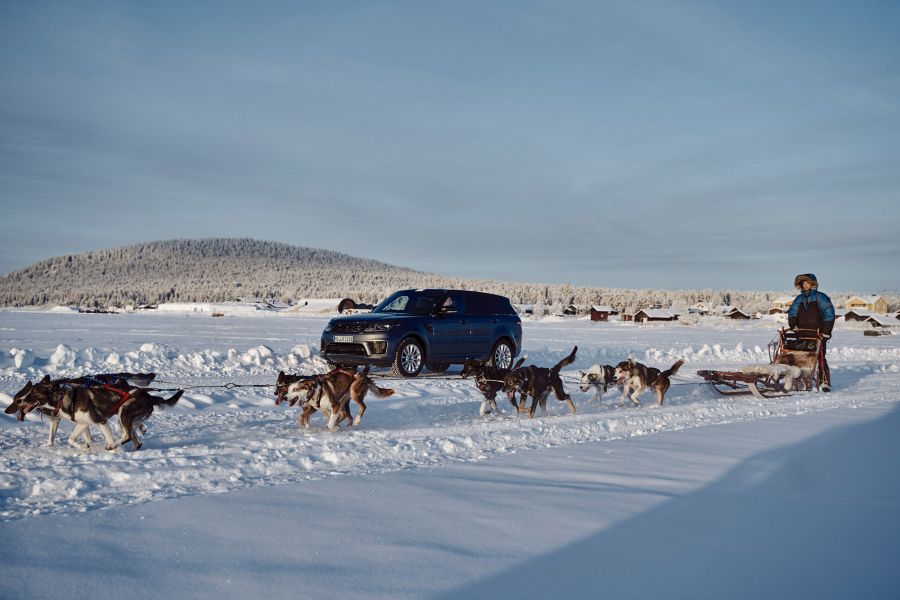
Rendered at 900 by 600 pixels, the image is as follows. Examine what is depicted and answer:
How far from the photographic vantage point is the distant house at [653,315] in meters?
85.6

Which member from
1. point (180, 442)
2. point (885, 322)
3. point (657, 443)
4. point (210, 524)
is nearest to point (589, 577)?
point (210, 524)

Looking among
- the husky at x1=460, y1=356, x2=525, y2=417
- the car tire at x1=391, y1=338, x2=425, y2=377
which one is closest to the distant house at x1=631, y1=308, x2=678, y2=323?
the car tire at x1=391, y1=338, x2=425, y2=377

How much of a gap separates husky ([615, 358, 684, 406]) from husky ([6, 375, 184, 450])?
7705mm

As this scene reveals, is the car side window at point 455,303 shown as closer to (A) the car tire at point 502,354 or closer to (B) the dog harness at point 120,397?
A: (A) the car tire at point 502,354

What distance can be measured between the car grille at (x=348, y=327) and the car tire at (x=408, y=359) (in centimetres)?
90

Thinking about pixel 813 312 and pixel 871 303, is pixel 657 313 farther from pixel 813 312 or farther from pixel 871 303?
pixel 813 312

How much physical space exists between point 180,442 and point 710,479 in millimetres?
5554

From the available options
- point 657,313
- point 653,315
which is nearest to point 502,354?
point 653,315

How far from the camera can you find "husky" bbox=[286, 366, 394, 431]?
8.46 meters

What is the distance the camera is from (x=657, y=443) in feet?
25.2

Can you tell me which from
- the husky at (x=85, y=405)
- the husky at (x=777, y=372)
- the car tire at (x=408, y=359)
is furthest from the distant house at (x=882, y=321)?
the husky at (x=85, y=405)

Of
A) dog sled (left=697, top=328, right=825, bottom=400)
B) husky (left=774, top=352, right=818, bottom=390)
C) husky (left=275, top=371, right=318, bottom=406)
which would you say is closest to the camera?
husky (left=275, top=371, right=318, bottom=406)

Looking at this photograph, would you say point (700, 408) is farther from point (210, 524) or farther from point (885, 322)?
point (885, 322)

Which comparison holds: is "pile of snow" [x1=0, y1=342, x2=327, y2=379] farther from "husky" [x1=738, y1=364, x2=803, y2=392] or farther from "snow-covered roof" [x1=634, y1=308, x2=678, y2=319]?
"snow-covered roof" [x1=634, y1=308, x2=678, y2=319]
